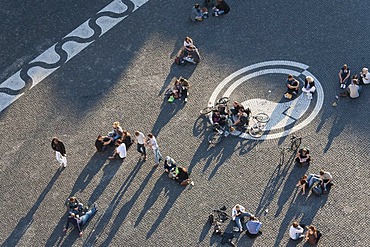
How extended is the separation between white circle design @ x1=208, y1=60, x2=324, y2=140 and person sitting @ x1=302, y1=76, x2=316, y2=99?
1.02 ft

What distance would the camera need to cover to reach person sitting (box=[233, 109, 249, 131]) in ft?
138

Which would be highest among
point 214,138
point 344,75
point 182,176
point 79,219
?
point 344,75

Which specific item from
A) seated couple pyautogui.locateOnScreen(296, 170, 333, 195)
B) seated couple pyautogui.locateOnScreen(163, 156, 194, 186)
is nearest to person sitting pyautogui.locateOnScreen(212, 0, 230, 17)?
seated couple pyautogui.locateOnScreen(163, 156, 194, 186)

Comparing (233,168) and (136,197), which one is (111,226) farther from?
(233,168)

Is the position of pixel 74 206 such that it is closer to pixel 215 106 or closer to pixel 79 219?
pixel 79 219

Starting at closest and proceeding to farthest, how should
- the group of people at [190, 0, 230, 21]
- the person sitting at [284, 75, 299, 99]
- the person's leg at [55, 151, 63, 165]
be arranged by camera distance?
the person's leg at [55, 151, 63, 165]
the person sitting at [284, 75, 299, 99]
the group of people at [190, 0, 230, 21]

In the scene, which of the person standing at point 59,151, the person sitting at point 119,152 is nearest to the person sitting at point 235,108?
the person sitting at point 119,152

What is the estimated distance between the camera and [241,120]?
138 feet

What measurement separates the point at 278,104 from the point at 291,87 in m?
1.27

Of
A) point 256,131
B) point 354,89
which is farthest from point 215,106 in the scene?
point 354,89

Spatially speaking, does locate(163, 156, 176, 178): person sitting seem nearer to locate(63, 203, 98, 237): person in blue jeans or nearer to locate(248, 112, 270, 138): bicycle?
locate(63, 203, 98, 237): person in blue jeans

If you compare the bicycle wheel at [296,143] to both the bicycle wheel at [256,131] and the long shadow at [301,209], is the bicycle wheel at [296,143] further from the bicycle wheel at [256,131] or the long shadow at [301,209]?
the long shadow at [301,209]

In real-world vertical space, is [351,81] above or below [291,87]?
above

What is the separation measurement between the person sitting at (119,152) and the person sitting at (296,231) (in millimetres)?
10447
